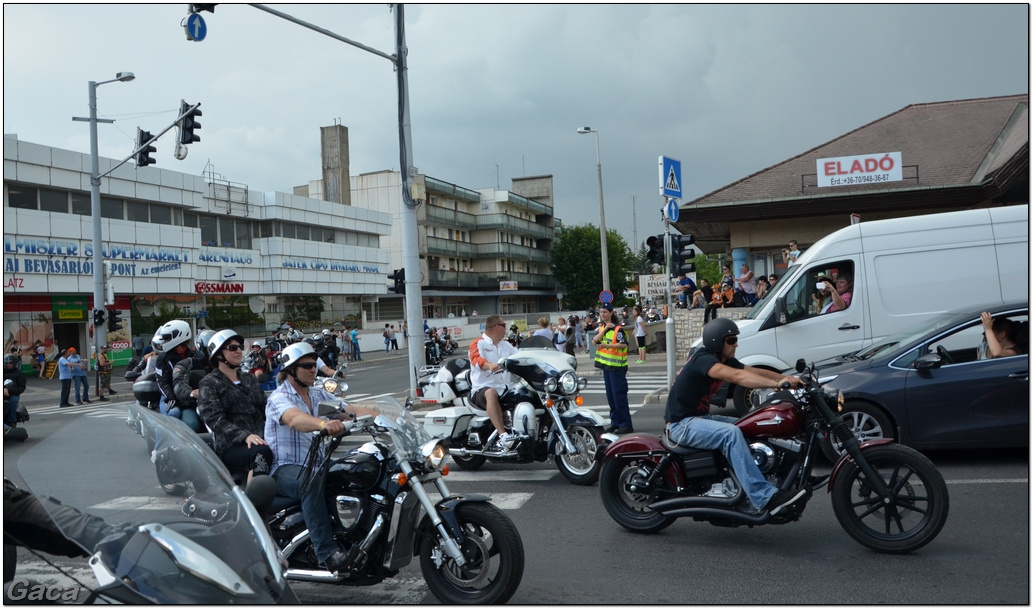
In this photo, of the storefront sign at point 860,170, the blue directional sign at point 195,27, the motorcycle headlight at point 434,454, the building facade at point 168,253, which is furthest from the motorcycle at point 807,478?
the building facade at point 168,253

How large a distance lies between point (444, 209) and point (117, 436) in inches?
2924

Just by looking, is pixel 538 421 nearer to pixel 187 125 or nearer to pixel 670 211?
pixel 670 211

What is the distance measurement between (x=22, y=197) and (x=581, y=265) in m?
61.3

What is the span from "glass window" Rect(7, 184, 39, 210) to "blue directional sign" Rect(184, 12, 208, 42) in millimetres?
23443

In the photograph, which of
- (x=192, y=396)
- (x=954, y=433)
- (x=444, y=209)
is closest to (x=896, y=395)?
(x=954, y=433)

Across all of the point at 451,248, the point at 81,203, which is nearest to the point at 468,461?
the point at 81,203

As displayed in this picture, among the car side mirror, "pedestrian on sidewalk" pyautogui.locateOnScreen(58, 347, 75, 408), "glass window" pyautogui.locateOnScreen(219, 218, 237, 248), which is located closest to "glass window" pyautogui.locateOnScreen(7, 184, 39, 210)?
"pedestrian on sidewalk" pyautogui.locateOnScreen(58, 347, 75, 408)

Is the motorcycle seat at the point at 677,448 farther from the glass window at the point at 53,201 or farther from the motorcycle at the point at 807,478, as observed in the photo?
the glass window at the point at 53,201

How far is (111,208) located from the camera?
36.2 meters

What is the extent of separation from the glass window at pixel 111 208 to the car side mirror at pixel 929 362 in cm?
3534

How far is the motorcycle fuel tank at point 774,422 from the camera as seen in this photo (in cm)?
530

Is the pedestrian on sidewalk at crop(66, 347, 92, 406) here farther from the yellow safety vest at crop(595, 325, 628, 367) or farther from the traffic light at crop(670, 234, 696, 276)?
the yellow safety vest at crop(595, 325, 628, 367)

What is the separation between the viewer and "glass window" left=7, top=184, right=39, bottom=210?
31594 mm

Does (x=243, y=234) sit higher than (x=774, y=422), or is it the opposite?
(x=243, y=234)
